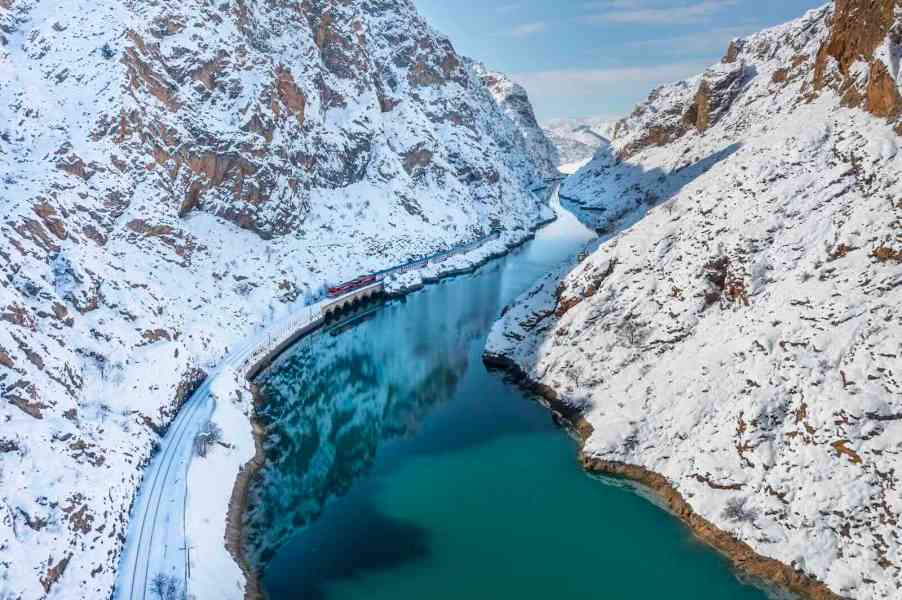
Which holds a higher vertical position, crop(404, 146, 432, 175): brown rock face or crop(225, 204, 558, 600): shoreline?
crop(404, 146, 432, 175): brown rock face

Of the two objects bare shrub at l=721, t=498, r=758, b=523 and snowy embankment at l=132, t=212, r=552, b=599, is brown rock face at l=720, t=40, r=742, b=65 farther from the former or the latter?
snowy embankment at l=132, t=212, r=552, b=599

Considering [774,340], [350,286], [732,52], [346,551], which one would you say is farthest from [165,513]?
[732,52]

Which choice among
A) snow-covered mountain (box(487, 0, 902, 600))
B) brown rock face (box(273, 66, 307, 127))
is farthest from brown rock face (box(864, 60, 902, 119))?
brown rock face (box(273, 66, 307, 127))

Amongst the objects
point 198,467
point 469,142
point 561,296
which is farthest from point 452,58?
point 198,467

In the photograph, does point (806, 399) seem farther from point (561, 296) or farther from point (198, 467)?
point (198, 467)

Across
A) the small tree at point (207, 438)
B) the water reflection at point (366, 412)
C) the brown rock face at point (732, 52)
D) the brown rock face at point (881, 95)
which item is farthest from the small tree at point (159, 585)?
the brown rock face at point (732, 52)
